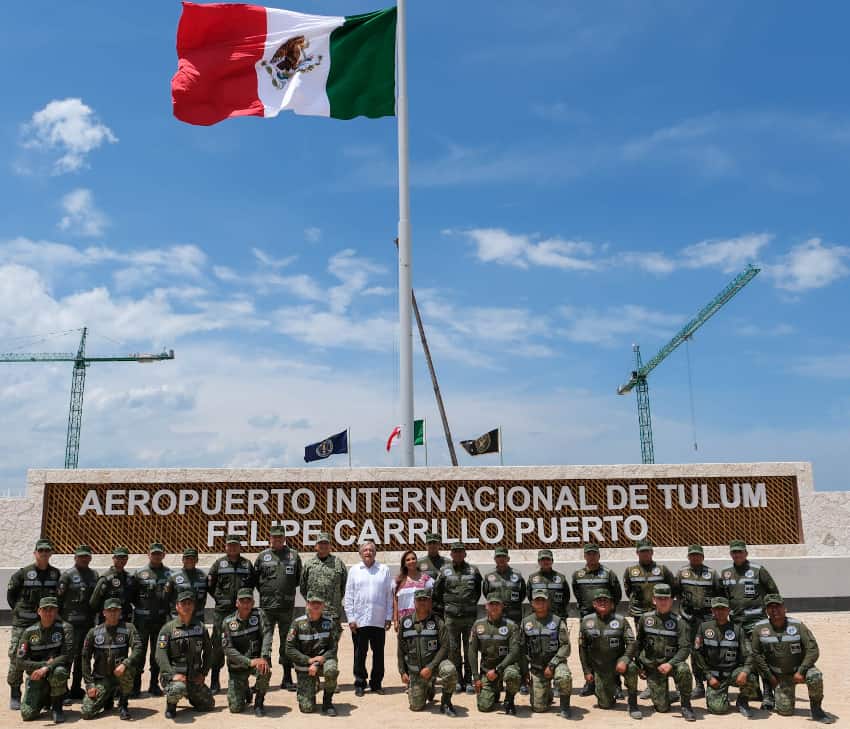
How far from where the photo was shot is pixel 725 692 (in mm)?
7836

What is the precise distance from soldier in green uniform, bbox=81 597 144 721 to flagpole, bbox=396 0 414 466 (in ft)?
18.6

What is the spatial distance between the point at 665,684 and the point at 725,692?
62cm

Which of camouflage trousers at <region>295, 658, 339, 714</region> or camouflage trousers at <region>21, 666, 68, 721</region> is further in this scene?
camouflage trousers at <region>295, 658, 339, 714</region>

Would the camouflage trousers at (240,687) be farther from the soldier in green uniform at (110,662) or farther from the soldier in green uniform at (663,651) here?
the soldier in green uniform at (663,651)

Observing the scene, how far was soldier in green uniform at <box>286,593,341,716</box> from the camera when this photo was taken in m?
7.75

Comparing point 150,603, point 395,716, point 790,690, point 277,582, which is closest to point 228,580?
point 277,582

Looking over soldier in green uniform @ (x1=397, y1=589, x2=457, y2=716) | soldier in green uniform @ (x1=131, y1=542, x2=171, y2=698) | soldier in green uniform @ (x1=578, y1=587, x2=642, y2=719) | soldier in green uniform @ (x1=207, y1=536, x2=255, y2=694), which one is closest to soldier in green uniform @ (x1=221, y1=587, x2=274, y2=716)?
soldier in green uniform @ (x1=207, y1=536, x2=255, y2=694)

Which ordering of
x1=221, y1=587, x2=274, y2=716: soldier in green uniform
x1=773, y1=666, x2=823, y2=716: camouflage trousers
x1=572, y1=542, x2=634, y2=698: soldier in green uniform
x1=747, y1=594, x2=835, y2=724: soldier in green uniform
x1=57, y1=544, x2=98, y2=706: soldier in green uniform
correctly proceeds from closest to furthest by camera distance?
x1=773, y1=666, x2=823, y2=716: camouflage trousers
x1=747, y1=594, x2=835, y2=724: soldier in green uniform
x1=221, y1=587, x2=274, y2=716: soldier in green uniform
x1=57, y1=544, x2=98, y2=706: soldier in green uniform
x1=572, y1=542, x2=634, y2=698: soldier in green uniform

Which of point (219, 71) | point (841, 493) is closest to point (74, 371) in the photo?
point (219, 71)

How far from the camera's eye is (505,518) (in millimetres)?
12750

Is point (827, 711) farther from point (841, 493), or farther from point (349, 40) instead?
point (349, 40)

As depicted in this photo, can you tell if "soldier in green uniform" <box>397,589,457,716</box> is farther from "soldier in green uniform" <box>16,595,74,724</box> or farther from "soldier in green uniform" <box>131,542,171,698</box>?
"soldier in green uniform" <box>16,595,74,724</box>

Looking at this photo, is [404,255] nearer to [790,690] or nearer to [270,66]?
[270,66]

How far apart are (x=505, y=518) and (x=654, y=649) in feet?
16.2
